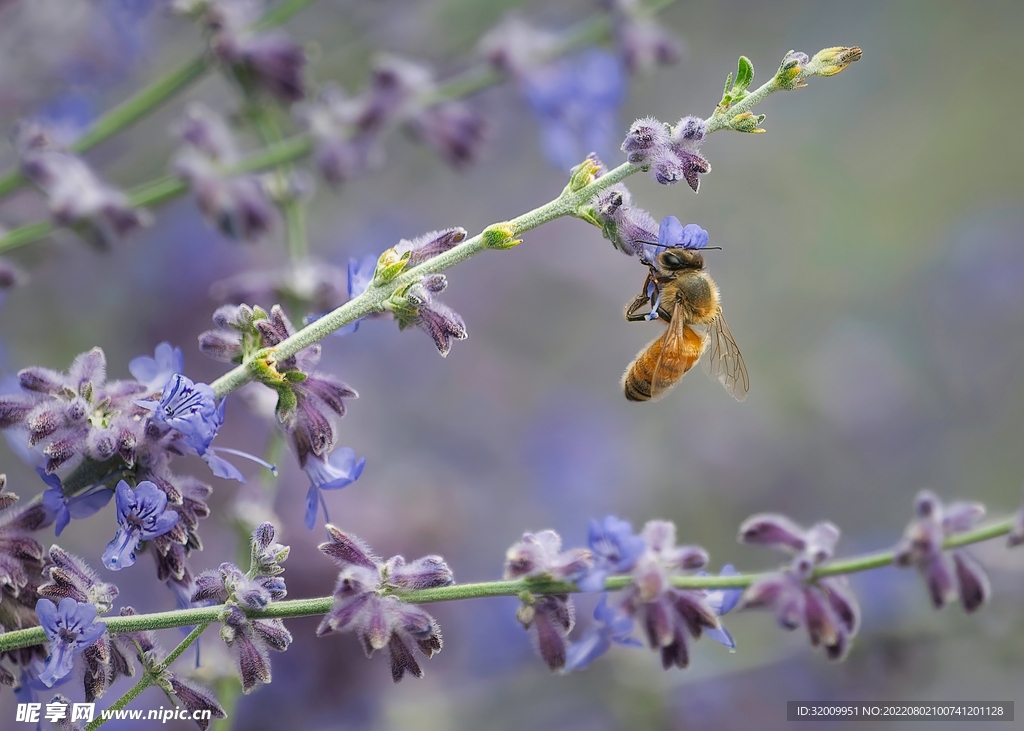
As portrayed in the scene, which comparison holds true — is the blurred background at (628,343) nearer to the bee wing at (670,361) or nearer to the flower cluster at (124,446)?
the flower cluster at (124,446)

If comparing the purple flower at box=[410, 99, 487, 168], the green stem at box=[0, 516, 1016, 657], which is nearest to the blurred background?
the purple flower at box=[410, 99, 487, 168]

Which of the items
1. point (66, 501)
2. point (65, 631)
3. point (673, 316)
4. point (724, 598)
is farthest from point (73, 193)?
point (724, 598)

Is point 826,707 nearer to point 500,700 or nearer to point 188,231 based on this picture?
point 500,700

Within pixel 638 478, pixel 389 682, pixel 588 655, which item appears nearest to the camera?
pixel 588 655

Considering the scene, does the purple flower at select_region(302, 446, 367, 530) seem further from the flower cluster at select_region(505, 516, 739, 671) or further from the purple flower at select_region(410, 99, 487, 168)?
the purple flower at select_region(410, 99, 487, 168)

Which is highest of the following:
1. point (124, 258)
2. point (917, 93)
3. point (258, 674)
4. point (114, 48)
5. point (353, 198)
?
point (917, 93)

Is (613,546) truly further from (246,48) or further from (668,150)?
(246,48)

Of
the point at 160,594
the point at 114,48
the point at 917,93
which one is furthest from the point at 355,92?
the point at 917,93

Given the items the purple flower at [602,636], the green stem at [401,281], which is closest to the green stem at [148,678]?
the green stem at [401,281]
